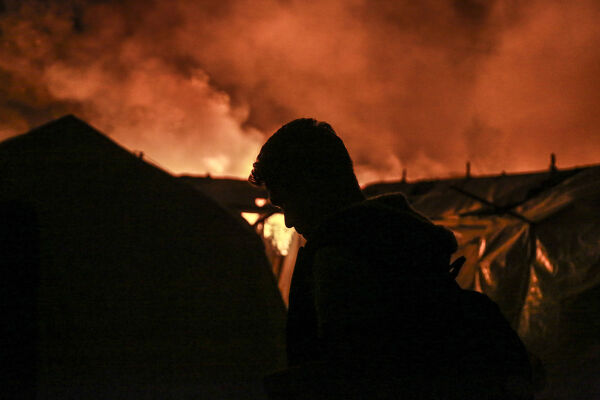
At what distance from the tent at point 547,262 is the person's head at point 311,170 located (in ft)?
11.8

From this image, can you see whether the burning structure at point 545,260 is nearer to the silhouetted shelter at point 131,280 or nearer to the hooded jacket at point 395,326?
the silhouetted shelter at point 131,280

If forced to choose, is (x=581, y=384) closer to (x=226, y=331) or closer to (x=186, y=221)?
(x=226, y=331)

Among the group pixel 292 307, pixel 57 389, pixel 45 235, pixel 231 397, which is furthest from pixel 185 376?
pixel 292 307

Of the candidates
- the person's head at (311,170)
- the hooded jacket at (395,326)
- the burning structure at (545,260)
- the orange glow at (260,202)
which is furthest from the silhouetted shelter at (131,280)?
the orange glow at (260,202)

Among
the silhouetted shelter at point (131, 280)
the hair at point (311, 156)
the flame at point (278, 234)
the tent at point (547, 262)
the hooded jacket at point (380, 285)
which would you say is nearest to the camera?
the hooded jacket at point (380, 285)

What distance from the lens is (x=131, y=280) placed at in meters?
3.21

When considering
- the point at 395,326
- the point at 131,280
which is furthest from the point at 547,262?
the point at 395,326

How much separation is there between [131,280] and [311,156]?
2.70 metres

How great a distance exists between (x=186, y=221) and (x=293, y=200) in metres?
2.61

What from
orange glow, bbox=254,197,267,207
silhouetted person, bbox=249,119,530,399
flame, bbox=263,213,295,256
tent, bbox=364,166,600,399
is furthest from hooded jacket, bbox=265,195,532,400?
orange glow, bbox=254,197,267,207

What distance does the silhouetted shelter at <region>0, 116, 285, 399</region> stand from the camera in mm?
3035

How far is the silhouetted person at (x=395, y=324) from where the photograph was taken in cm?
74

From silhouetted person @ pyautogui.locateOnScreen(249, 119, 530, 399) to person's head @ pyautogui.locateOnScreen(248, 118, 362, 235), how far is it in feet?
0.51

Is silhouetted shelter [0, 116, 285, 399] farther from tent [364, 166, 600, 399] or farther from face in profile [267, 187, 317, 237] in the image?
tent [364, 166, 600, 399]
